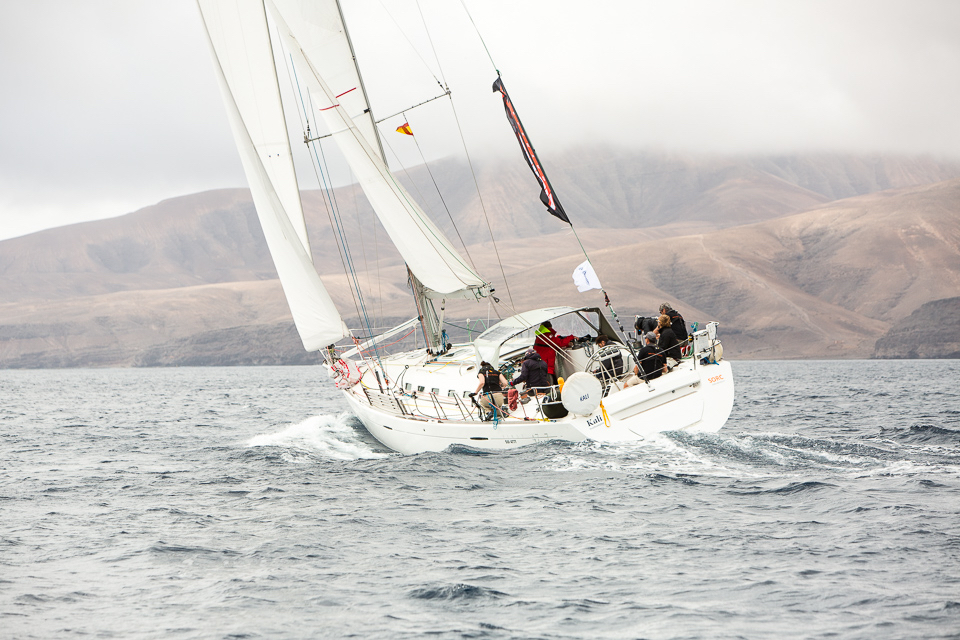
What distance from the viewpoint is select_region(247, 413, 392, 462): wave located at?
16.5 metres

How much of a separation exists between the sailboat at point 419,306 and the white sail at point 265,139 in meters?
0.03

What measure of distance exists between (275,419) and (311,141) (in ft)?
39.0

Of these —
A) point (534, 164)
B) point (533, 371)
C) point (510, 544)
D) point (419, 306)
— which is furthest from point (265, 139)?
point (510, 544)

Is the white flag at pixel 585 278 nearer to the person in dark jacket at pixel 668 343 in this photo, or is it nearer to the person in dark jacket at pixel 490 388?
the person in dark jacket at pixel 668 343

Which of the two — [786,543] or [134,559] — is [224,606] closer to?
[134,559]

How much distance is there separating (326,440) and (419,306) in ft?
13.0

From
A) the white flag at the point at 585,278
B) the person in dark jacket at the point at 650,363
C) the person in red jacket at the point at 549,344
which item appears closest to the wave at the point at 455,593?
the person in dark jacket at the point at 650,363

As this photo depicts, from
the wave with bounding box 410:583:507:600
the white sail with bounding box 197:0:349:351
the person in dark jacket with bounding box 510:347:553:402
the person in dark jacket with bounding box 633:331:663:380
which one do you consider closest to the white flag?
the person in dark jacket with bounding box 633:331:663:380

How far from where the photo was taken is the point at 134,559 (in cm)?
895

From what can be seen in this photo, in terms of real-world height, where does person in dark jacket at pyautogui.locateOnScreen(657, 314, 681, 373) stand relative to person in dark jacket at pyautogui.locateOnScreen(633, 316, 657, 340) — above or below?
below

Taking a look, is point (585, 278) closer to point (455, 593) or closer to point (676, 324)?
point (676, 324)

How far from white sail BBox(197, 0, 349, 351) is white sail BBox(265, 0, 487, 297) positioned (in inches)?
32.9

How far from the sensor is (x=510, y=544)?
852cm

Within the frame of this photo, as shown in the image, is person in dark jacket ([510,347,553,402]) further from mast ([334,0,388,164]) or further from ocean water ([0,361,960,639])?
mast ([334,0,388,164])
